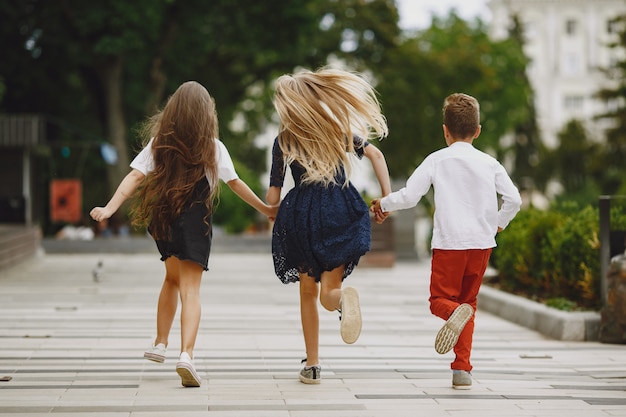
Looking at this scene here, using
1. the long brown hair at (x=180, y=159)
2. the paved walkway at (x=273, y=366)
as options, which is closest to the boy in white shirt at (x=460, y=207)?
the paved walkway at (x=273, y=366)

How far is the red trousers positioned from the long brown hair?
138cm

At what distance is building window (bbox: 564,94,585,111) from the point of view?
347 feet

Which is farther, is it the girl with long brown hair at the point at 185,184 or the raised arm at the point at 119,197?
the girl with long brown hair at the point at 185,184

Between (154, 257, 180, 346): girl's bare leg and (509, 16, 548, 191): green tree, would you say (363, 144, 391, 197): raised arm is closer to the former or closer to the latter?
(154, 257, 180, 346): girl's bare leg

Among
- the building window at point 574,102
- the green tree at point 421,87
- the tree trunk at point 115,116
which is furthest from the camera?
the building window at point 574,102

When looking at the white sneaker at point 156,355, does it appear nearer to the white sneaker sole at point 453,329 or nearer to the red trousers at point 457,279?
the red trousers at point 457,279

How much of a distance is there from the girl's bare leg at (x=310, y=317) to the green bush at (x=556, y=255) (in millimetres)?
3972

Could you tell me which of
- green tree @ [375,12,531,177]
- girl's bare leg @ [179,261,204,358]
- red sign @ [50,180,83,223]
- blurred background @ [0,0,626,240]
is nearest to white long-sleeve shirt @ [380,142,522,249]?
girl's bare leg @ [179,261,204,358]

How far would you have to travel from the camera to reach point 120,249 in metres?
28.4

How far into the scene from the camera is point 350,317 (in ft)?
21.7

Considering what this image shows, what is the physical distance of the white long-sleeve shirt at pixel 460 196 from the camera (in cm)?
703

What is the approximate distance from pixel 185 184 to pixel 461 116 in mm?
1649

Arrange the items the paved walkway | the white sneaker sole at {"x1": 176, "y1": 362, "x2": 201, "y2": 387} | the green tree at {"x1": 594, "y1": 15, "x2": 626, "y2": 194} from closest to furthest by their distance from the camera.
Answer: the paved walkway
the white sneaker sole at {"x1": 176, "y1": 362, "x2": 201, "y2": 387}
the green tree at {"x1": 594, "y1": 15, "x2": 626, "y2": 194}

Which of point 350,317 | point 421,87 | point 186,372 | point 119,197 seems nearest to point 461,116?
point 350,317
